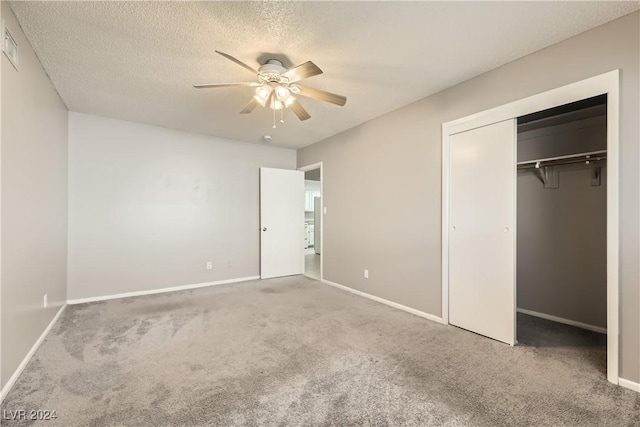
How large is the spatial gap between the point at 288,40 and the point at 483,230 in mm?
2419

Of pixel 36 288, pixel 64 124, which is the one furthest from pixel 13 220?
pixel 64 124

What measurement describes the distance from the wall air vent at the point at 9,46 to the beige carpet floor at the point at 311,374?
2198 mm

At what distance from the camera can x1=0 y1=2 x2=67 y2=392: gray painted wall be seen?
1.87 metres

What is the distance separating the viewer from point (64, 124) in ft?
11.4

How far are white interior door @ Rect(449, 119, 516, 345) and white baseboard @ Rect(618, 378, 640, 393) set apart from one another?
0.68 metres

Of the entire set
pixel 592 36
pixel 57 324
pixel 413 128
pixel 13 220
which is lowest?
pixel 57 324

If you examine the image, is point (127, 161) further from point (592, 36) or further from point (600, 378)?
point (600, 378)

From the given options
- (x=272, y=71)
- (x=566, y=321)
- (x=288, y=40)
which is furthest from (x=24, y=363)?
(x=566, y=321)

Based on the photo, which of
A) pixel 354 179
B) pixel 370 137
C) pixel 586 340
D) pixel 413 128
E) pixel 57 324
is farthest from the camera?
pixel 354 179

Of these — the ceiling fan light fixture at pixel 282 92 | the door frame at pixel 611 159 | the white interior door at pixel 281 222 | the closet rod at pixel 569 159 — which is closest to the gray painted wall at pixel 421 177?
the door frame at pixel 611 159

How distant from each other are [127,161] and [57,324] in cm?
221

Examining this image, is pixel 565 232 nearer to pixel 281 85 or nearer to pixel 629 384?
pixel 629 384

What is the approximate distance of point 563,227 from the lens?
3145 mm

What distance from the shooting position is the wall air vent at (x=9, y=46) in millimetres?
1782
